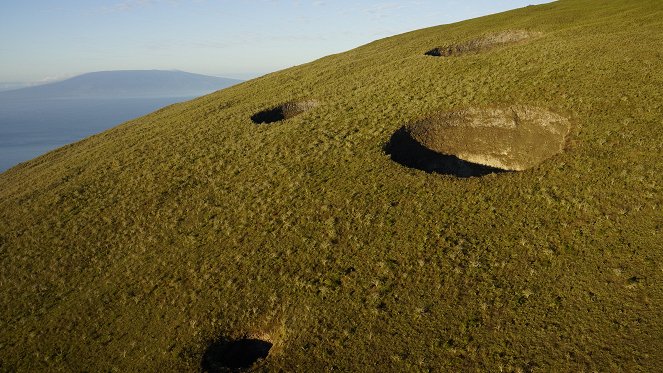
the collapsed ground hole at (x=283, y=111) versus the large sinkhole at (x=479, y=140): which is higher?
the collapsed ground hole at (x=283, y=111)

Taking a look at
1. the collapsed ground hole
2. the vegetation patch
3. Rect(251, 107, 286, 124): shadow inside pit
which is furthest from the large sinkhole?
the vegetation patch

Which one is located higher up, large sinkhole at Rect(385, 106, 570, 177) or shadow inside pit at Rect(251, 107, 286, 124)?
shadow inside pit at Rect(251, 107, 286, 124)

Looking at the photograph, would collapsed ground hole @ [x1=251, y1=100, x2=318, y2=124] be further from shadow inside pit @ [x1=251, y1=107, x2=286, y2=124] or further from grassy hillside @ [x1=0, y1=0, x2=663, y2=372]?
grassy hillside @ [x1=0, y1=0, x2=663, y2=372]

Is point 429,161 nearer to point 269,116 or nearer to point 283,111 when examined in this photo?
point 283,111

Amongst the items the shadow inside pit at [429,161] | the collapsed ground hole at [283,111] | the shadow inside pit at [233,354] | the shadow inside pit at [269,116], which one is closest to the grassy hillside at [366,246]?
the shadow inside pit at [233,354]

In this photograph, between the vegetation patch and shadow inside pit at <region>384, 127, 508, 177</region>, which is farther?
the vegetation patch

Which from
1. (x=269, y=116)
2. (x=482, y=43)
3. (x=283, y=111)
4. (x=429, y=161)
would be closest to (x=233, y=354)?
(x=429, y=161)

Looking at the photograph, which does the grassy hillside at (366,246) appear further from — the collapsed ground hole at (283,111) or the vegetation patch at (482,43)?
the vegetation patch at (482,43)
